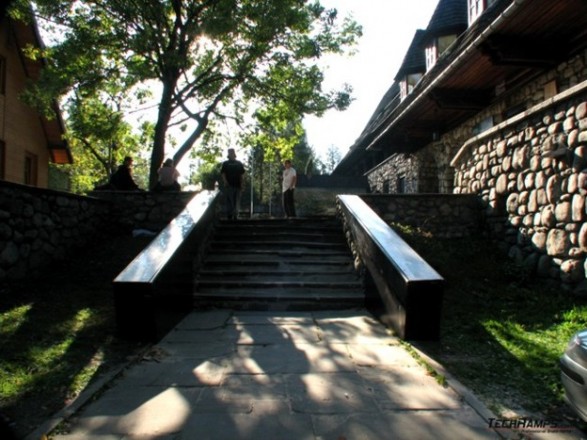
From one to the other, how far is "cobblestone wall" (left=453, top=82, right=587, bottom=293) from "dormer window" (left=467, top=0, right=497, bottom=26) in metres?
4.69

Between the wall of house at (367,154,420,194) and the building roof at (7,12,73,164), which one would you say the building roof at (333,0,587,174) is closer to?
the wall of house at (367,154,420,194)

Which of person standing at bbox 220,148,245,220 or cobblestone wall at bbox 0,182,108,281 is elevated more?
person standing at bbox 220,148,245,220

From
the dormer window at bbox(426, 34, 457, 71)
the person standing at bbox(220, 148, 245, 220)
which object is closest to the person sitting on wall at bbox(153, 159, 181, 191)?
the person standing at bbox(220, 148, 245, 220)

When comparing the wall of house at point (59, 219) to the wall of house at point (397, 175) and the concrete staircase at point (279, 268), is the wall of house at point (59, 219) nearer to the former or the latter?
the concrete staircase at point (279, 268)

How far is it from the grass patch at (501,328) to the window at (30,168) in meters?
13.1

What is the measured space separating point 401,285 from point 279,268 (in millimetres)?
2868

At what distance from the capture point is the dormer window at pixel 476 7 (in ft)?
34.0

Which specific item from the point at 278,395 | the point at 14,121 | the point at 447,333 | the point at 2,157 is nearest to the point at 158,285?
the point at 278,395

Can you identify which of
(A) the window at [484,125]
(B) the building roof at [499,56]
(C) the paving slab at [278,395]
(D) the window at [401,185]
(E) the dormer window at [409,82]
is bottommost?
(C) the paving slab at [278,395]

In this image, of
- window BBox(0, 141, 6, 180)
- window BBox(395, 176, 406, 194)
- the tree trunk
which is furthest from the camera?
window BBox(395, 176, 406, 194)

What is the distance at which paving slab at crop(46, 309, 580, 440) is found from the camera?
2.46 m

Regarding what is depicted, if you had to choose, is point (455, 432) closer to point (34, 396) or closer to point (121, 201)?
point (34, 396)

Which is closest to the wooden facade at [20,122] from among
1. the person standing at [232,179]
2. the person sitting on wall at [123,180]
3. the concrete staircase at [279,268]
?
the person sitting on wall at [123,180]

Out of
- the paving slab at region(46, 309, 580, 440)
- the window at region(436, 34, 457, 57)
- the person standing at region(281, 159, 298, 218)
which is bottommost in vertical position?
the paving slab at region(46, 309, 580, 440)
